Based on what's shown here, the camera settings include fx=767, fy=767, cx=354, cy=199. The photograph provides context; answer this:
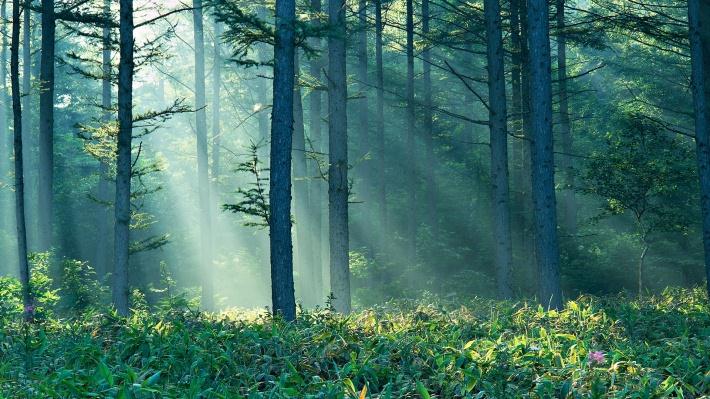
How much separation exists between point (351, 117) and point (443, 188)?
679cm

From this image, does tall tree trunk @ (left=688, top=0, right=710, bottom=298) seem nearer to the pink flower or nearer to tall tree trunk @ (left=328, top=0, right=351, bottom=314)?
tall tree trunk @ (left=328, top=0, right=351, bottom=314)

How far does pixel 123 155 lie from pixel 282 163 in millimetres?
3628

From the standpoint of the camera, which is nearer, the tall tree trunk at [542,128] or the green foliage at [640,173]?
the tall tree trunk at [542,128]

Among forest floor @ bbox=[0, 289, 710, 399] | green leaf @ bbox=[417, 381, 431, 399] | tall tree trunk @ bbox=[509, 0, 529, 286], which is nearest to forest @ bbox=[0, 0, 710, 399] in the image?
forest floor @ bbox=[0, 289, 710, 399]

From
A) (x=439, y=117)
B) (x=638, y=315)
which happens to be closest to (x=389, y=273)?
(x=439, y=117)

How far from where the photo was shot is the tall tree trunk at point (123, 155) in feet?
44.9

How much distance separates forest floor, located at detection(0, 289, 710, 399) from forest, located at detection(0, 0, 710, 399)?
31 millimetres

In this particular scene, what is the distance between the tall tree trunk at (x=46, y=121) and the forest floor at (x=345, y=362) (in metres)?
9.47

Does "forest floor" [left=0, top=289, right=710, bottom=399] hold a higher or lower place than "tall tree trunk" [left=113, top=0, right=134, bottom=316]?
lower

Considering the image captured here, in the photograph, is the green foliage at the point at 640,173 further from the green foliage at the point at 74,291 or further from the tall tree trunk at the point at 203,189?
the tall tree trunk at the point at 203,189

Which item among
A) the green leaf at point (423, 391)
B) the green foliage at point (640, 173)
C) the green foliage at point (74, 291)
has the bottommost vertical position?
the green foliage at point (74, 291)

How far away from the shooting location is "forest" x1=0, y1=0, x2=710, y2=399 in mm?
7215

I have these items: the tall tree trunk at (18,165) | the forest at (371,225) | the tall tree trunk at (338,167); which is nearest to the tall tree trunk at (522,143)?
the forest at (371,225)

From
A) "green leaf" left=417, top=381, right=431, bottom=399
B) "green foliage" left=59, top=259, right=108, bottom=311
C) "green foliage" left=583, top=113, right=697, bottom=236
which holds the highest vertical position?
"green foliage" left=583, top=113, right=697, bottom=236
